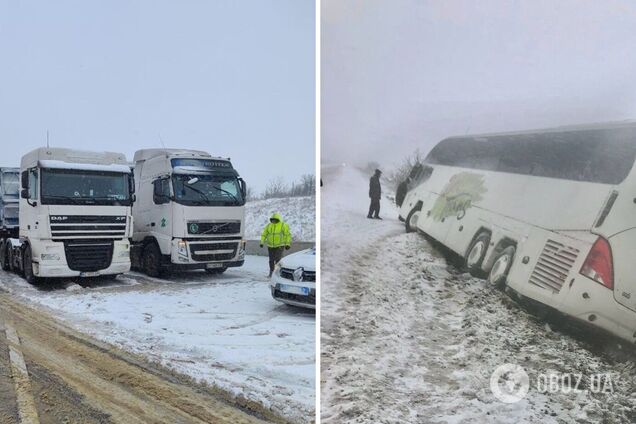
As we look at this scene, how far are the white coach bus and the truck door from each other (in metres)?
0.91

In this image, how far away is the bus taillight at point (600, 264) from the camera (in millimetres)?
1521

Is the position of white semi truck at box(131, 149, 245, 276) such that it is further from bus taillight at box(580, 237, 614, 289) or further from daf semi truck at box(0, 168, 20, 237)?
bus taillight at box(580, 237, 614, 289)

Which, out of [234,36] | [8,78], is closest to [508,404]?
[234,36]

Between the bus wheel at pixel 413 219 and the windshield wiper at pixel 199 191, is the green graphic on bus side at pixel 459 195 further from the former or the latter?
the windshield wiper at pixel 199 191

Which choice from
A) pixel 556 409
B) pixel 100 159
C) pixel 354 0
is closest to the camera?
pixel 556 409

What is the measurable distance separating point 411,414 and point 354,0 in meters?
1.40

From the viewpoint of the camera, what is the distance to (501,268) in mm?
1687

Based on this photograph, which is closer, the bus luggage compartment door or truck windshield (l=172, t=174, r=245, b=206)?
the bus luggage compartment door

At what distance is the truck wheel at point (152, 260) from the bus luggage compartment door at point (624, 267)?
1.57m

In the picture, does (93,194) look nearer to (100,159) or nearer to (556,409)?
(100,159)

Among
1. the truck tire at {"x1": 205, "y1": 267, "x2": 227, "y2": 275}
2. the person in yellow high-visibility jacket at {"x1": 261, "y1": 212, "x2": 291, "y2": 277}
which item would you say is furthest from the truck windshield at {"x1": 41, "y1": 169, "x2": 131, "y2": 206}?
the person in yellow high-visibility jacket at {"x1": 261, "y1": 212, "x2": 291, "y2": 277}

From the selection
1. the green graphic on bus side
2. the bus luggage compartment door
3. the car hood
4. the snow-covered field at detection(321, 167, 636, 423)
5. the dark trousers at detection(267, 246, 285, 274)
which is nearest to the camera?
the bus luggage compartment door

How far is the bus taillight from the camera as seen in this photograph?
4.99 ft

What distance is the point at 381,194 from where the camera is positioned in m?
1.83
